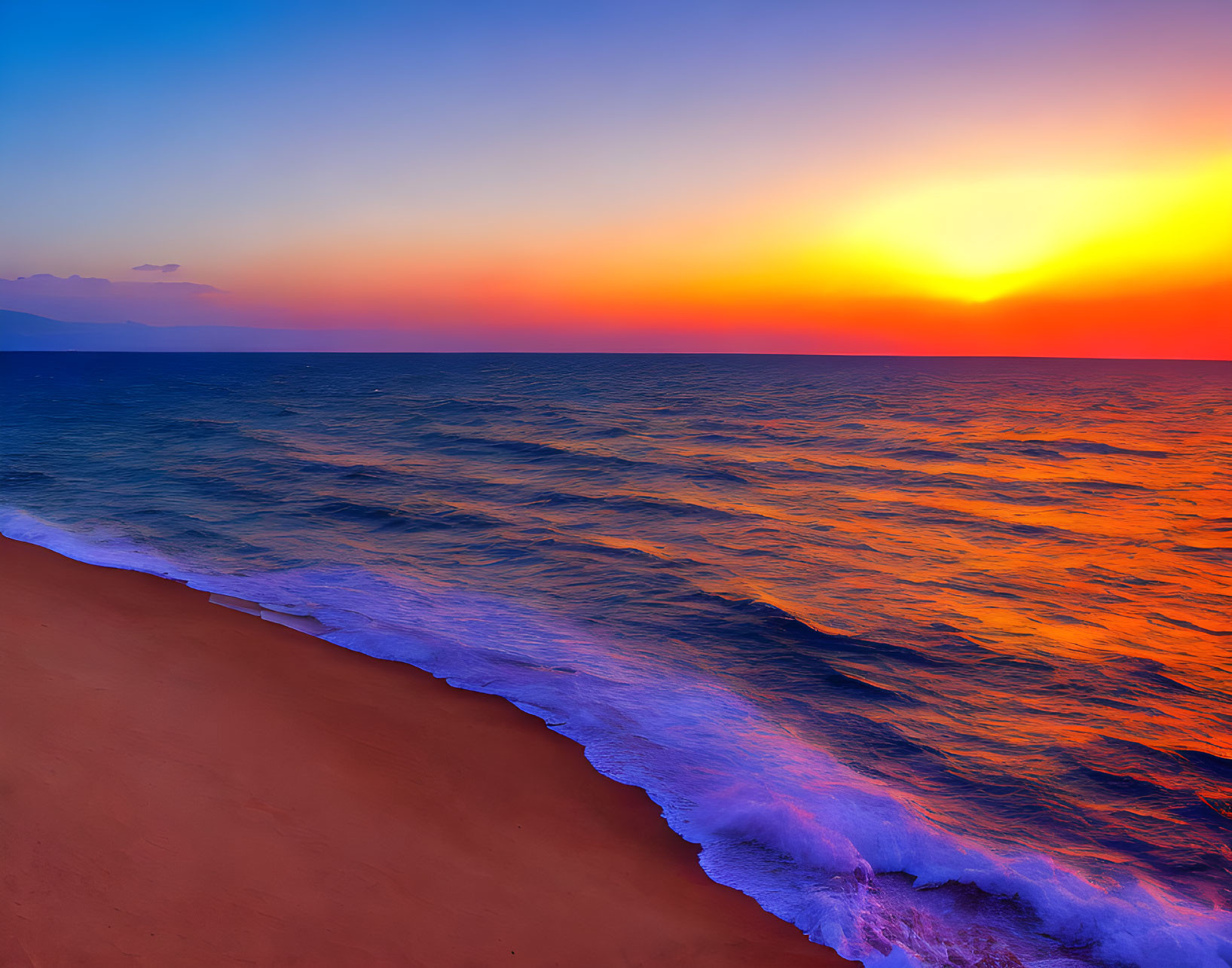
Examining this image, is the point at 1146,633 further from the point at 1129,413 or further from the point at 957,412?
the point at 1129,413

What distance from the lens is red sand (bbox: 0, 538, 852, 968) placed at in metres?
3.77

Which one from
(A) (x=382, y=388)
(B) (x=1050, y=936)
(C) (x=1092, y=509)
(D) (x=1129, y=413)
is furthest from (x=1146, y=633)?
(A) (x=382, y=388)

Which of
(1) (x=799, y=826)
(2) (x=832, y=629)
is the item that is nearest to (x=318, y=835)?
(1) (x=799, y=826)

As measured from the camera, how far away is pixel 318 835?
4.61m

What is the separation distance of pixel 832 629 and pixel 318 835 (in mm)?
6611

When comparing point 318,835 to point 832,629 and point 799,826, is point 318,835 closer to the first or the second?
point 799,826

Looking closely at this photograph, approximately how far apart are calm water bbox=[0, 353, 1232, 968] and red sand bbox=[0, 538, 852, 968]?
0.53 metres

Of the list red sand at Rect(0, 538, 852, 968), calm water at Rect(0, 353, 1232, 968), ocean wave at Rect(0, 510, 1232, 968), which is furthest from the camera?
calm water at Rect(0, 353, 1232, 968)

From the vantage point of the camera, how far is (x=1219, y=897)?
4.44 m

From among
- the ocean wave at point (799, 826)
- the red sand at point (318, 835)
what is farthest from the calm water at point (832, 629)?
the red sand at point (318, 835)

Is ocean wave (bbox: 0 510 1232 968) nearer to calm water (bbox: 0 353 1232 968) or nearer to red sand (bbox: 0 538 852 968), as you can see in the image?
calm water (bbox: 0 353 1232 968)

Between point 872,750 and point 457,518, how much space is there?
35.5ft

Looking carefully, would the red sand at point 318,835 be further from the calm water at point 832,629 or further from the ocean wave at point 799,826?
the calm water at point 832,629

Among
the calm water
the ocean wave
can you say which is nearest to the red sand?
the ocean wave
